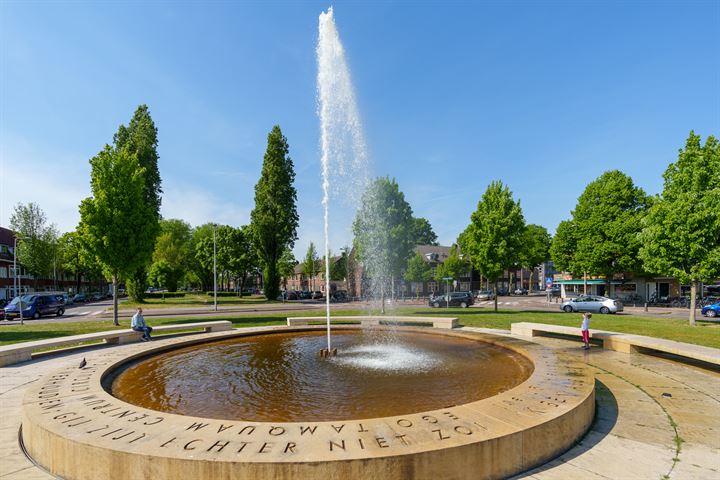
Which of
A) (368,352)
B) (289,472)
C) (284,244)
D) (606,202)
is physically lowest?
(368,352)

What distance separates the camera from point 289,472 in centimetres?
424

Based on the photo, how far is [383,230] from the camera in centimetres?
2998

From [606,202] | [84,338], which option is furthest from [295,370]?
[606,202]

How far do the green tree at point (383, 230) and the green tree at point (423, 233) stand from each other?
83130 mm

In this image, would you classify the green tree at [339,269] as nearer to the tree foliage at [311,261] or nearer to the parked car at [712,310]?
the tree foliage at [311,261]

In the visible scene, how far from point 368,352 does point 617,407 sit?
726 cm

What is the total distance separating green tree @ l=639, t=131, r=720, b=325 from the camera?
23.3 m

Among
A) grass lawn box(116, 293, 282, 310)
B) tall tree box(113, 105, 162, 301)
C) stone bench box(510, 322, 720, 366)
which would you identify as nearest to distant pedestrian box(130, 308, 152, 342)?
stone bench box(510, 322, 720, 366)

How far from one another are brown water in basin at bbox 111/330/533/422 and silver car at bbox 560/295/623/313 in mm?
26674

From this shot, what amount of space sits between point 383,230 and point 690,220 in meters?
19.8

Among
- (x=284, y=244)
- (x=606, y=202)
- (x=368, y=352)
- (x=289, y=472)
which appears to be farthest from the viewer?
(x=284, y=244)

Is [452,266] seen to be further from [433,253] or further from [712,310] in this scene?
[712,310]

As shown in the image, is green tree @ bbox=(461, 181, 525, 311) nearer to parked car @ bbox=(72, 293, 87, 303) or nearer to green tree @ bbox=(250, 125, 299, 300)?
green tree @ bbox=(250, 125, 299, 300)

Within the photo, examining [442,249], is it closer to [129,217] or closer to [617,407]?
[129,217]
